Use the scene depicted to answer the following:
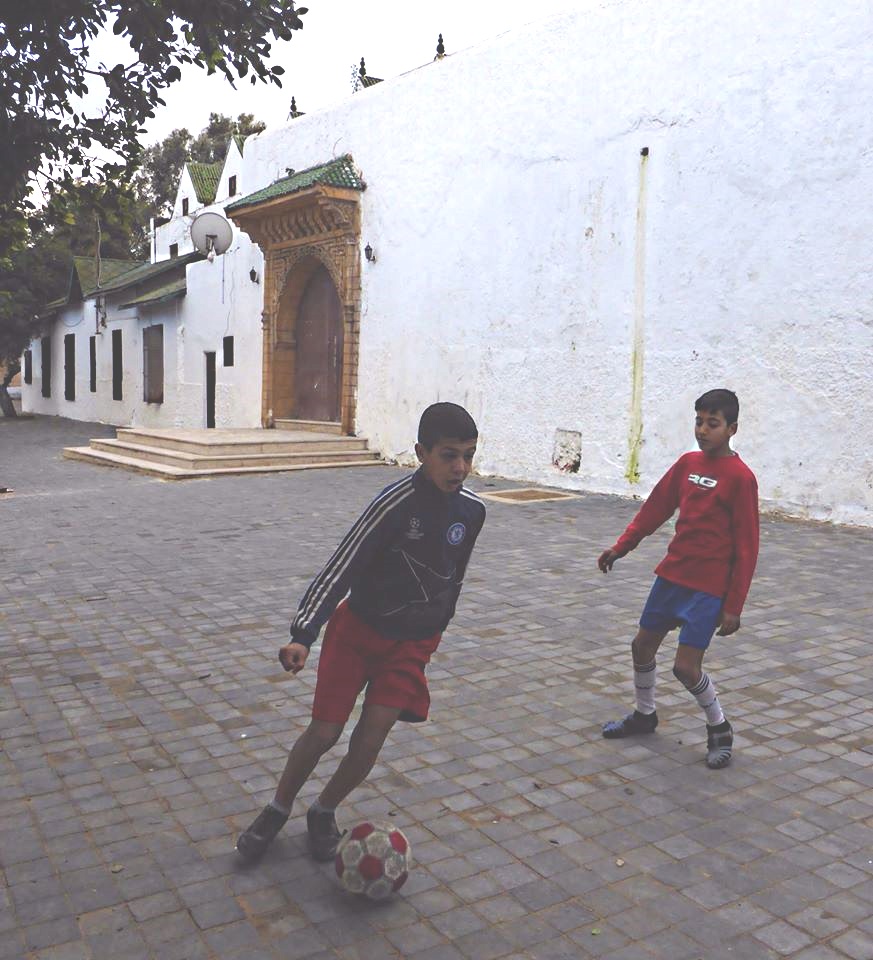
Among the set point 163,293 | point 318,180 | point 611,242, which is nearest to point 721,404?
point 611,242

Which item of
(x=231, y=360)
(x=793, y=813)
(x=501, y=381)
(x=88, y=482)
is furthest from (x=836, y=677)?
(x=231, y=360)

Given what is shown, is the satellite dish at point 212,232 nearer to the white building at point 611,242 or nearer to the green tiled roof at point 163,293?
the white building at point 611,242

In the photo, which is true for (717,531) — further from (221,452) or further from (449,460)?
(221,452)

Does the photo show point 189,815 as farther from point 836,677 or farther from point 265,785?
point 836,677

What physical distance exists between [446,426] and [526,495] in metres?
9.27

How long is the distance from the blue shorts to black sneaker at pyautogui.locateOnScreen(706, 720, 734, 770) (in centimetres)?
35

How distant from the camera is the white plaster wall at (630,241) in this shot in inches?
375

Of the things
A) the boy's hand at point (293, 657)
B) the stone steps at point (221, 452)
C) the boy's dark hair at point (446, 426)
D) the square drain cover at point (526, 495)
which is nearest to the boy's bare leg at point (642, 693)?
the boy's dark hair at point (446, 426)

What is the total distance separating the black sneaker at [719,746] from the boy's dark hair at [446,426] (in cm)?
171

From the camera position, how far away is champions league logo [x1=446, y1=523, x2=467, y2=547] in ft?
8.98

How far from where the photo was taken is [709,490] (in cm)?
351

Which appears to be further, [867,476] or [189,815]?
[867,476]

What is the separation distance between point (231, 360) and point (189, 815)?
1815 centimetres

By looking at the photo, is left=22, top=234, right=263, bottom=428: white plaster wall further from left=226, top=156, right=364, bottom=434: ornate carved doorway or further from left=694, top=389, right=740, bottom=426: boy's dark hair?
left=694, top=389, right=740, bottom=426: boy's dark hair
